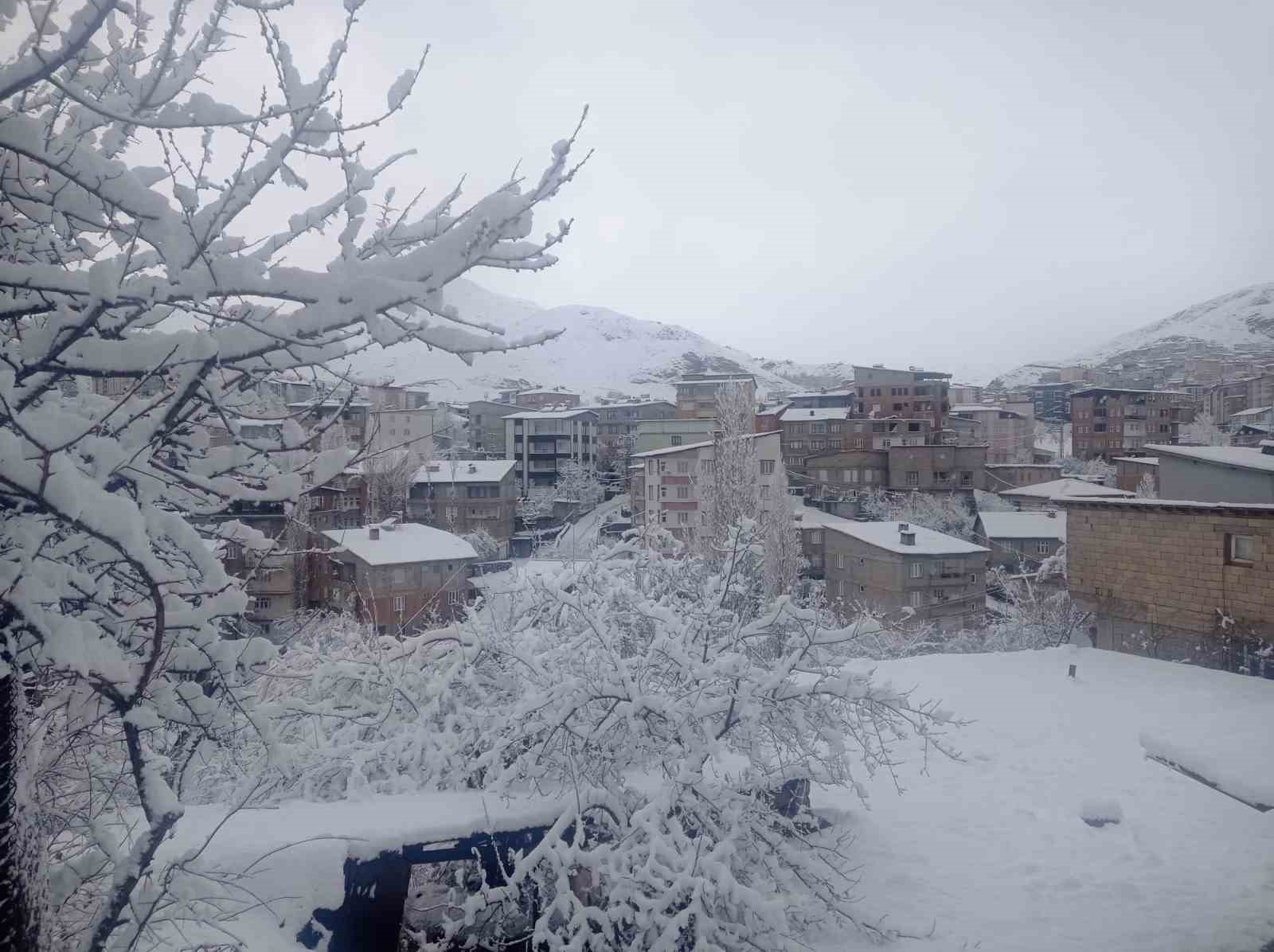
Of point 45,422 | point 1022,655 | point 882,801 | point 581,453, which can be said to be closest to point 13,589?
point 45,422

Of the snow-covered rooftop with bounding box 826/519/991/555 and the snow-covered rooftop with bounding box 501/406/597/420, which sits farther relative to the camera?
the snow-covered rooftop with bounding box 501/406/597/420

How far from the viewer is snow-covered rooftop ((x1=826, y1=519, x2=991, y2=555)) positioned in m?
19.0

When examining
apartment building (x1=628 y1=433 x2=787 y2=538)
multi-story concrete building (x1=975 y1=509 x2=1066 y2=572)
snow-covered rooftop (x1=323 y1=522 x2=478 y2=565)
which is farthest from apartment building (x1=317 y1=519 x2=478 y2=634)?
multi-story concrete building (x1=975 y1=509 x2=1066 y2=572)

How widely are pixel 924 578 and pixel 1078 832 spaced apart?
14929 mm

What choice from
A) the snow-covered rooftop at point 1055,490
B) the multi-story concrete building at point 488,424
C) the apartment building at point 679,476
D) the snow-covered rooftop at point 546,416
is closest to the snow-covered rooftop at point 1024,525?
the snow-covered rooftop at point 1055,490

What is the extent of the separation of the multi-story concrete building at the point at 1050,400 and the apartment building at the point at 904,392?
1464 centimetres

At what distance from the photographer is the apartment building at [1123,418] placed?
34.8m

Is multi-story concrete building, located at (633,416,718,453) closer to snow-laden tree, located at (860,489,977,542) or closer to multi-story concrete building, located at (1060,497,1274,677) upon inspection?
snow-laden tree, located at (860,489,977,542)

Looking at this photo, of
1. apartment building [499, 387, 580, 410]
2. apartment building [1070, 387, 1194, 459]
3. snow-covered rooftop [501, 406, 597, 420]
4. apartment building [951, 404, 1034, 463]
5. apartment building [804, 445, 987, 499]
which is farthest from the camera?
apartment building [499, 387, 580, 410]

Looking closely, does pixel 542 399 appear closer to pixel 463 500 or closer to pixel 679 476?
pixel 463 500

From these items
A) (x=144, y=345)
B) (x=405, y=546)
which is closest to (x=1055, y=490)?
(x=405, y=546)

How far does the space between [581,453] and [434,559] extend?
64.8ft

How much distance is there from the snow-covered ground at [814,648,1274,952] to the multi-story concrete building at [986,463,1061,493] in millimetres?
25498

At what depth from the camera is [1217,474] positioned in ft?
36.6
